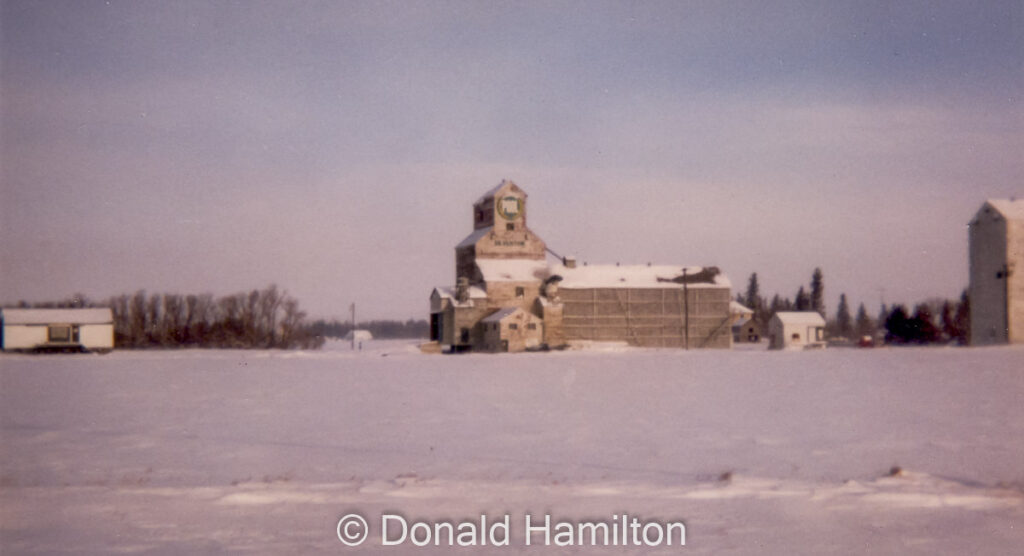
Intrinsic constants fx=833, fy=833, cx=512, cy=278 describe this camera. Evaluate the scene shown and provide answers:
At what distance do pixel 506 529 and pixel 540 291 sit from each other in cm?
5200

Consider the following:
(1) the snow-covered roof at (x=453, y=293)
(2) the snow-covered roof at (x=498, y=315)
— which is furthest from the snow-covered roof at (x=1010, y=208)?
(1) the snow-covered roof at (x=453, y=293)

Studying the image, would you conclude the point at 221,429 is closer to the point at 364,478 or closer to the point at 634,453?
the point at 364,478

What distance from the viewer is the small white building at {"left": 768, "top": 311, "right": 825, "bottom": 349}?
65875 mm

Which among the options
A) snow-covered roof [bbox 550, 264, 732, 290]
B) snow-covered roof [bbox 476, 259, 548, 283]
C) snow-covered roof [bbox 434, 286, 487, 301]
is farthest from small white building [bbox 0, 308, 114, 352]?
snow-covered roof [bbox 550, 264, 732, 290]

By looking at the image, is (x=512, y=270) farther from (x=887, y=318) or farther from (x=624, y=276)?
(x=887, y=318)

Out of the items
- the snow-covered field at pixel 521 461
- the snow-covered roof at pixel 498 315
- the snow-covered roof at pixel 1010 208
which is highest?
the snow-covered roof at pixel 1010 208

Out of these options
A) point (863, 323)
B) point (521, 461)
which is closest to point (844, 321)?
point (863, 323)

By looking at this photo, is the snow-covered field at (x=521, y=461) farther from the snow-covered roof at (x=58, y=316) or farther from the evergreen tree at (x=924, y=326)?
the evergreen tree at (x=924, y=326)

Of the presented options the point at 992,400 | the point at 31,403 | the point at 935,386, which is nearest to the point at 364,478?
the point at 31,403

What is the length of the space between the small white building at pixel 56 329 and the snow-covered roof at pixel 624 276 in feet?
104

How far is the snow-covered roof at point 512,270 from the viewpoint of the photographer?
60.9 metres

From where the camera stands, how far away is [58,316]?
56094mm

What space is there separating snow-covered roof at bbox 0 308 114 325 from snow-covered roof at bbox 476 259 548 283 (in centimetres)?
2598

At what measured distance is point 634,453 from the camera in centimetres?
1422
